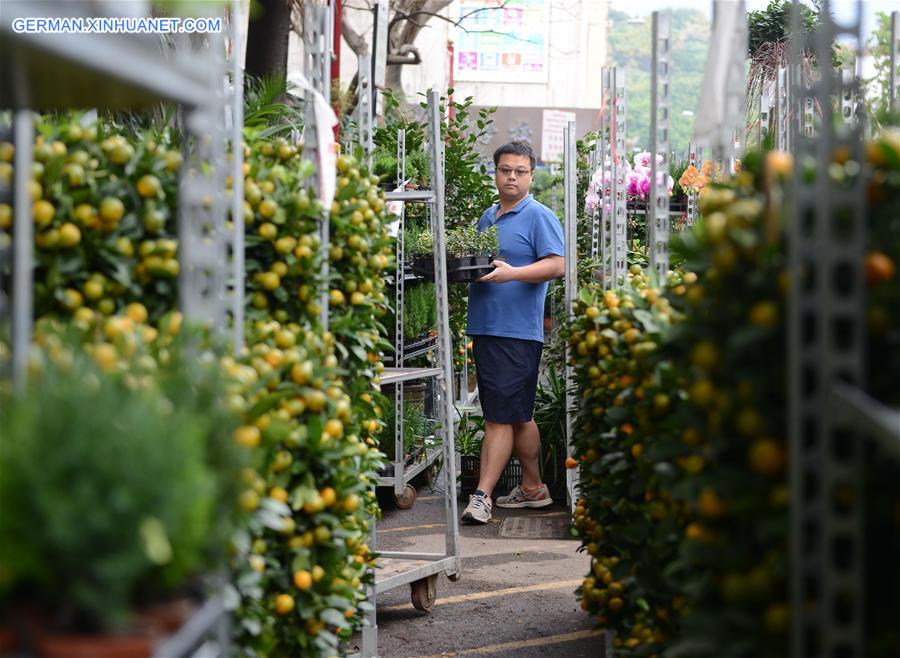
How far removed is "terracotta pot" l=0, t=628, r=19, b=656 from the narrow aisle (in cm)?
304

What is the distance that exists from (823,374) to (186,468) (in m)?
0.93

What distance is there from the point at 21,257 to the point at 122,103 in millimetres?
454

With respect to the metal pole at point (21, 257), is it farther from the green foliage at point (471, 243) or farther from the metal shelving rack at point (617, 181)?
the green foliage at point (471, 243)

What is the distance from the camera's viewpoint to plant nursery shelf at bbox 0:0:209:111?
4.81 feet

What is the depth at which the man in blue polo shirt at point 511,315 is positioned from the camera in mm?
6664

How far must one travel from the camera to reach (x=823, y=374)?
5.25 ft

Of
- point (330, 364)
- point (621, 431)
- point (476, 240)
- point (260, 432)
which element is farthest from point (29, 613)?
point (476, 240)

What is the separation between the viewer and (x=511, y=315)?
669cm

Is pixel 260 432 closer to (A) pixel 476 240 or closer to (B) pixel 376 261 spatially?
(B) pixel 376 261

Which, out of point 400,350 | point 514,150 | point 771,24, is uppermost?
point 771,24

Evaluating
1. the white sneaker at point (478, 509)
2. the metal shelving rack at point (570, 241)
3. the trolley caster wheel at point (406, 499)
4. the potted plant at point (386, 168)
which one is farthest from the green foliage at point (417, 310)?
A: the trolley caster wheel at point (406, 499)

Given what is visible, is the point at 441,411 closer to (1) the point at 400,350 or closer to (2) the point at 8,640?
(1) the point at 400,350

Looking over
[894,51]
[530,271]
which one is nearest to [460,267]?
[530,271]

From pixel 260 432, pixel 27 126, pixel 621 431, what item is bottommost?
pixel 621 431
